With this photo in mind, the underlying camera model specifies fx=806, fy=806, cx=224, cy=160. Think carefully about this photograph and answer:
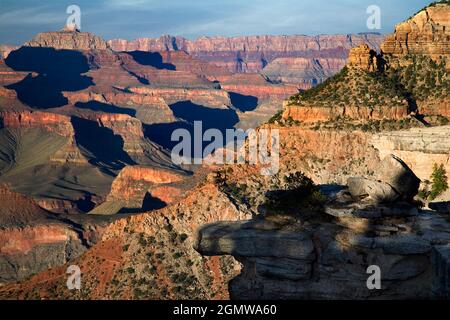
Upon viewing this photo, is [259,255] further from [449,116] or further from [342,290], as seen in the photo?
[449,116]

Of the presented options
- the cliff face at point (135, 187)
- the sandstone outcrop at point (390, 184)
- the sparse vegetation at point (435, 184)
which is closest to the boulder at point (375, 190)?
the sandstone outcrop at point (390, 184)

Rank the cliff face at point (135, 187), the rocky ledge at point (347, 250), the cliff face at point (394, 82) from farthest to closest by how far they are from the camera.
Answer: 1. the cliff face at point (135, 187)
2. the cliff face at point (394, 82)
3. the rocky ledge at point (347, 250)

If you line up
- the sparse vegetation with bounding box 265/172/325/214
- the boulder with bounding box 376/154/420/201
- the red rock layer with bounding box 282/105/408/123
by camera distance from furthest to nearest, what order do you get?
the red rock layer with bounding box 282/105/408/123, the sparse vegetation with bounding box 265/172/325/214, the boulder with bounding box 376/154/420/201

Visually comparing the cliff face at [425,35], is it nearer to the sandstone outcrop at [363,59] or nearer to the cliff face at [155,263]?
the sandstone outcrop at [363,59]

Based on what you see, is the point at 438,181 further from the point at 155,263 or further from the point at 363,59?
the point at 363,59

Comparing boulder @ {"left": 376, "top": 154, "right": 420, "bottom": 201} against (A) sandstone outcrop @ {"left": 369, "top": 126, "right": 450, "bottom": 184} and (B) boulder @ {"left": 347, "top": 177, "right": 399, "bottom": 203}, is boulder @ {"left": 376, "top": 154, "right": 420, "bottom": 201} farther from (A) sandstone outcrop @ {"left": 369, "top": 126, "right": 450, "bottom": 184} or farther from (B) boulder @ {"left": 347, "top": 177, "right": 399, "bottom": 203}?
(A) sandstone outcrop @ {"left": 369, "top": 126, "right": 450, "bottom": 184}

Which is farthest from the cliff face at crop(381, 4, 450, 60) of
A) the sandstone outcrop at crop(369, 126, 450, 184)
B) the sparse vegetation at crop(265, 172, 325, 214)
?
the sparse vegetation at crop(265, 172, 325, 214)

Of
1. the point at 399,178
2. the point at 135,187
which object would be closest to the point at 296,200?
the point at 399,178
